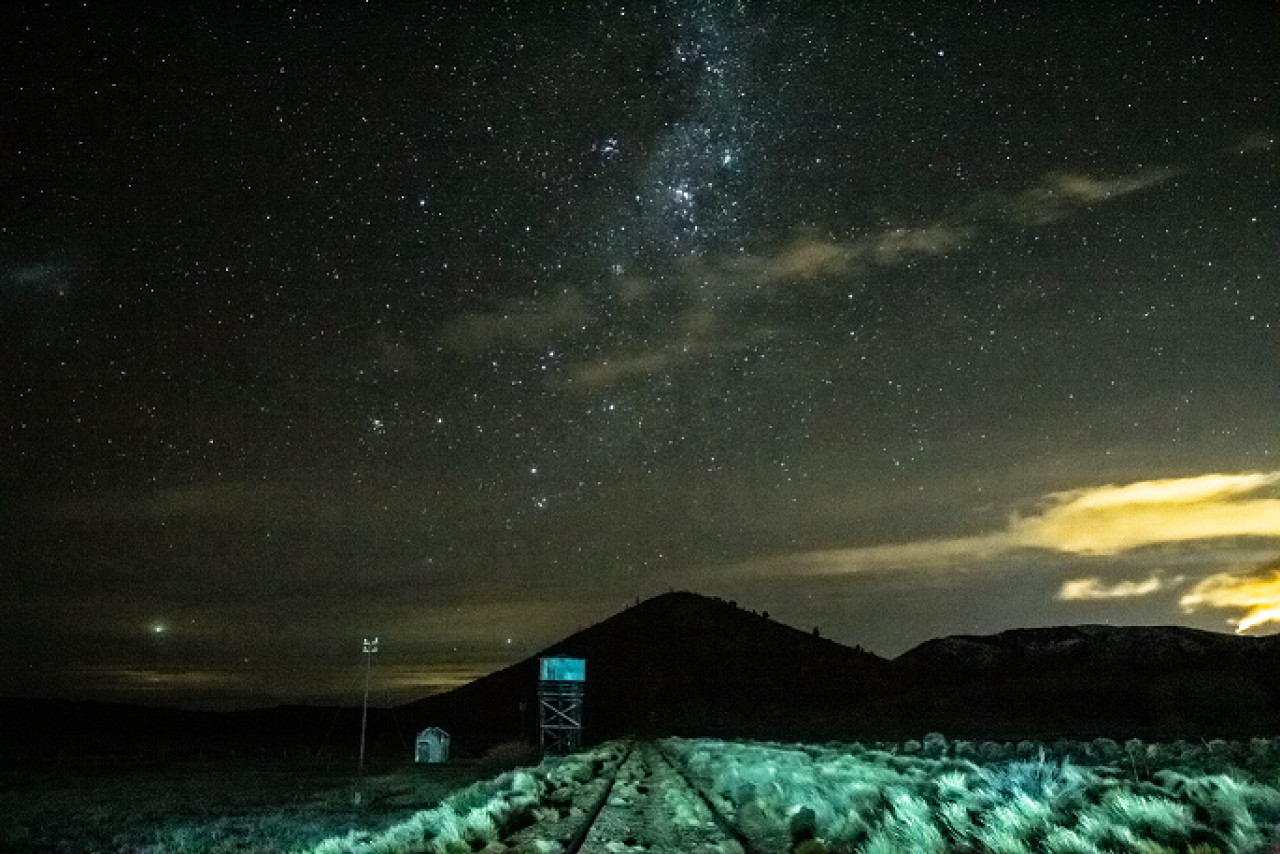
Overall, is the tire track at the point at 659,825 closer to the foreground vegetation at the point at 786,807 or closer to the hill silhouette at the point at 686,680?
the foreground vegetation at the point at 786,807

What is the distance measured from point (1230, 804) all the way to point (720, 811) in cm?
886

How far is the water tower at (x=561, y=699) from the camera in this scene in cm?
5378

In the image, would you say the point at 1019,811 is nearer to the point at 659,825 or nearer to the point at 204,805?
the point at 659,825

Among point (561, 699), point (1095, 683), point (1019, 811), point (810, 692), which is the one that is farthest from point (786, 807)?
point (810, 692)

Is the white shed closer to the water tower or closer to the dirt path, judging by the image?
the water tower

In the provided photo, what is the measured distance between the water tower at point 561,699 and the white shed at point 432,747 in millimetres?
5386

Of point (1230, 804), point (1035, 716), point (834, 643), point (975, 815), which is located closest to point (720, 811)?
point (975, 815)

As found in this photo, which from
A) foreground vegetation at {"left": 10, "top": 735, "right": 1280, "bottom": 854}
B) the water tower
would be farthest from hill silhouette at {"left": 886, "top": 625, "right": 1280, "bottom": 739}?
foreground vegetation at {"left": 10, "top": 735, "right": 1280, "bottom": 854}

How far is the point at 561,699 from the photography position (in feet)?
180

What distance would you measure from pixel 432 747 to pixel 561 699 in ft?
25.5

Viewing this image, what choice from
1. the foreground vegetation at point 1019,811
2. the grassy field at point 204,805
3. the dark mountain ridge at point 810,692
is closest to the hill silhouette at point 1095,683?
the dark mountain ridge at point 810,692

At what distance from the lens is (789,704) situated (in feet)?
391

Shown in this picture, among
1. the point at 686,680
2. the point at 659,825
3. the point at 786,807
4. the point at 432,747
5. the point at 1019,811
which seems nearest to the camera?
the point at 1019,811

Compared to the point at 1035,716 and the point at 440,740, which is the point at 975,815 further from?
the point at 1035,716
